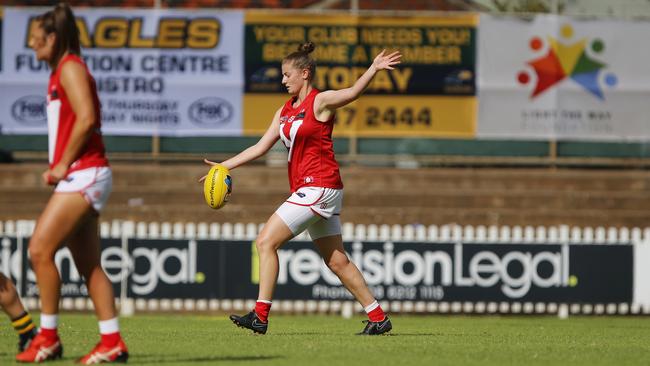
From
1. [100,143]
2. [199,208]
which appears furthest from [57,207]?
[199,208]

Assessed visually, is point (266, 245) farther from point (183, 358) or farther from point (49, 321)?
point (49, 321)

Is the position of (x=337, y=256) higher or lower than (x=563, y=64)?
lower

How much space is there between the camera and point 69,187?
22.2ft

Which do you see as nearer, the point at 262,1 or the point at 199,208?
the point at 199,208

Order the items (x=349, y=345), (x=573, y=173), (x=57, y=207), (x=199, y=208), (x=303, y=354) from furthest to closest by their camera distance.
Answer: (x=573, y=173)
(x=199, y=208)
(x=349, y=345)
(x=303, y=354)
(x=57, y=207)

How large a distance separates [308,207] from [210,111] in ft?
37.8

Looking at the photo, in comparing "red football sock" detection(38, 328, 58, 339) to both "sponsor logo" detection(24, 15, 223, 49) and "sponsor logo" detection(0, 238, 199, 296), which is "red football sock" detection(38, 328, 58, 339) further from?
"sponsor logo" detection(24, 15, 223, 49)

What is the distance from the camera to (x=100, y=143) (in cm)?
694

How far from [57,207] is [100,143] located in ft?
1.45

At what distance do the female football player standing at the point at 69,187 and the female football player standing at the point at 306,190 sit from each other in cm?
234

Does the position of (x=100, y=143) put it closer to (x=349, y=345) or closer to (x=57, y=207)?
(x=57, y=207)

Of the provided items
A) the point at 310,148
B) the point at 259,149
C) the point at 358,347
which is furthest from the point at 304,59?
the point at 358,347

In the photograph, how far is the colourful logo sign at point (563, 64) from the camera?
20797 millimetres

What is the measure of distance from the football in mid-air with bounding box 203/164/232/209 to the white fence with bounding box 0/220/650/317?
6393 millimetres
